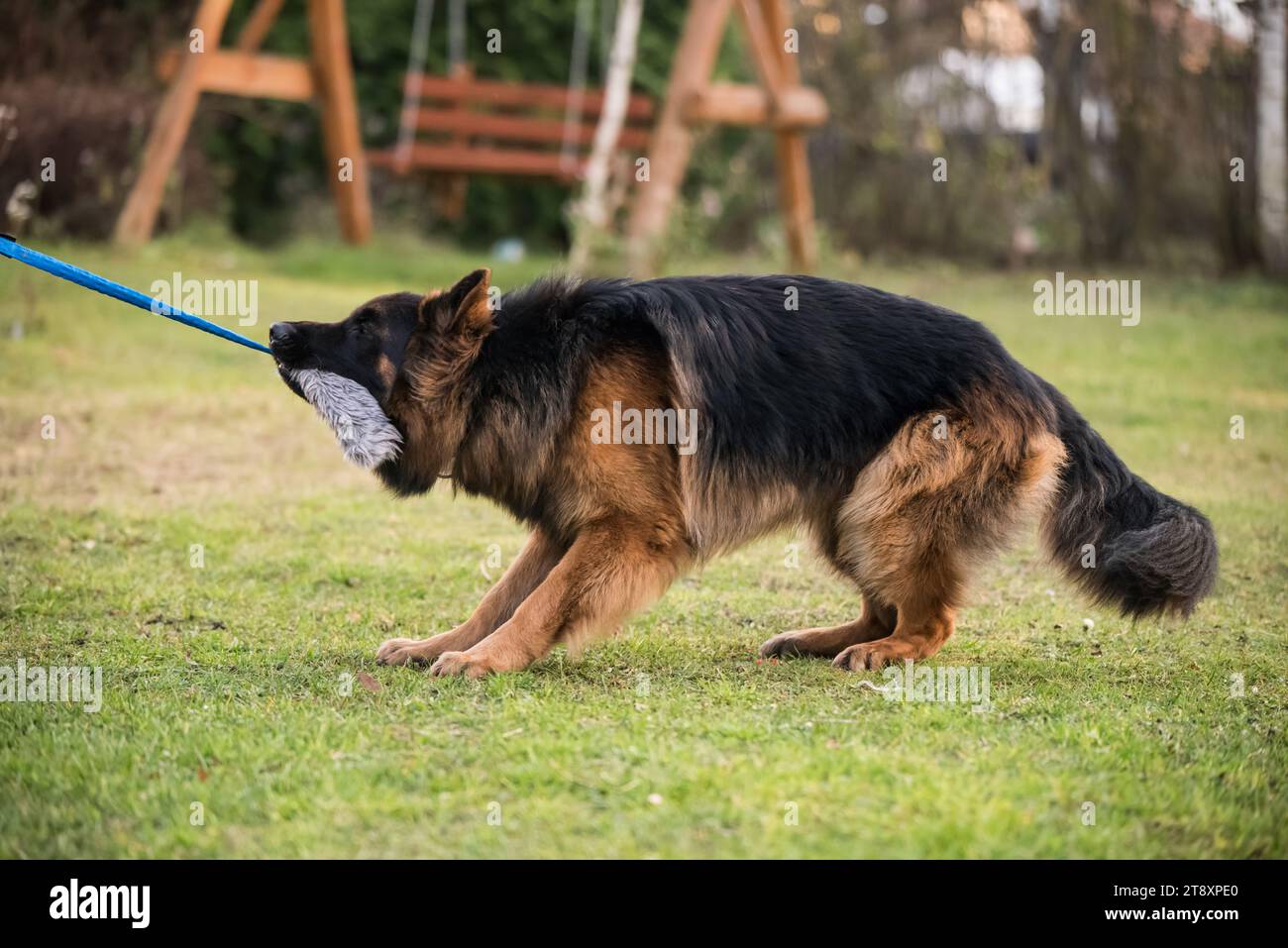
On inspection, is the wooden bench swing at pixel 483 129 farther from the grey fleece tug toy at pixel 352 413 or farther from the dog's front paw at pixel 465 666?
the dog's front paw at pixel 465 666

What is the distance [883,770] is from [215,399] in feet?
24.1

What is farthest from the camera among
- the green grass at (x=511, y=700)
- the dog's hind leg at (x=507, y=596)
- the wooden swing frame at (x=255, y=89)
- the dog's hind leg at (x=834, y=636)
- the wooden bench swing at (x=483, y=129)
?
the wooden bench swing at (x=483, y=129)

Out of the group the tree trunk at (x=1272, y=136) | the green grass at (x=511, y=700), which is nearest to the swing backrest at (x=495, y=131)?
the green grass at (x=511, y=700)

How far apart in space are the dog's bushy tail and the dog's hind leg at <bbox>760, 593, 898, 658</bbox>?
2.41 feet

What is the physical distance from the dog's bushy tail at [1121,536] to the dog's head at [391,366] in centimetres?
221

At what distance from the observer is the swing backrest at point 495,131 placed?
44.3ft

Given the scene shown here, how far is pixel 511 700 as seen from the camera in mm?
4391

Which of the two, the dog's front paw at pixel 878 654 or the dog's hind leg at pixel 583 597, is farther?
the dog's front paw at pixel 878 654

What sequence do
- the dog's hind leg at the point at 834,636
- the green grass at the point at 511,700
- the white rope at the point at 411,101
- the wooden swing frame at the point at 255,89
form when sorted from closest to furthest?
the green grass at the point at 511,700 < the dog's hind leg at the point at 834,636 < the wooden swing frame at the point at 255,89 < the white rope at the point at 411,101

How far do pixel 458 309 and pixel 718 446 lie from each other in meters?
1.05

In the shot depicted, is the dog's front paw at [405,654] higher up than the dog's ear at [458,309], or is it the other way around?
the dog's ear at [458,309]

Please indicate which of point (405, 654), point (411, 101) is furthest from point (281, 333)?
point (411, 101)
